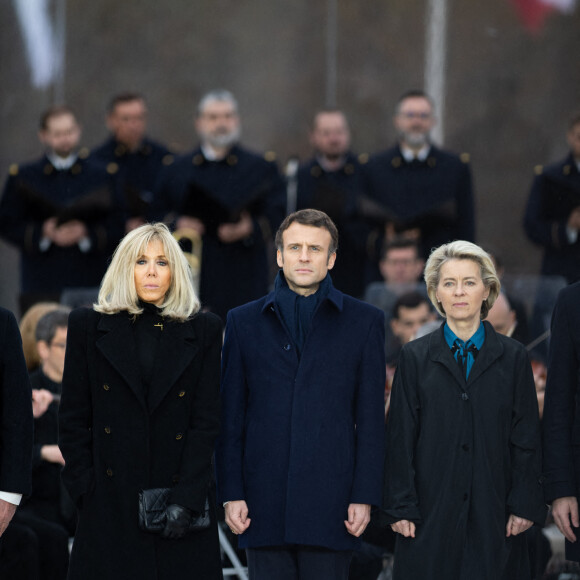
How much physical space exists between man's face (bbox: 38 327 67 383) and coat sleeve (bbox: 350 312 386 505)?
191 centimetres

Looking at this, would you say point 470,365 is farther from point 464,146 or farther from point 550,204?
point 464,146

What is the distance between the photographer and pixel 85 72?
10.5 m

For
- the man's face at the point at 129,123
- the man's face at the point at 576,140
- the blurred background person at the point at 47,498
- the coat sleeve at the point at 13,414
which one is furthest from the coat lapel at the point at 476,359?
the man's face at the point at 129,123

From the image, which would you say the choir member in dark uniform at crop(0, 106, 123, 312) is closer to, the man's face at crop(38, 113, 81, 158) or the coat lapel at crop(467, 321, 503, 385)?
the man's face at crop(38, 113, 81, 158)

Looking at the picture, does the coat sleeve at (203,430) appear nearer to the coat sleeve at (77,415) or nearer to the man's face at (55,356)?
the coat sleeve at (77,415)

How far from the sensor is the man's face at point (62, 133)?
25.7 feet

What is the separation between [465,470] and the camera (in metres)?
4.30

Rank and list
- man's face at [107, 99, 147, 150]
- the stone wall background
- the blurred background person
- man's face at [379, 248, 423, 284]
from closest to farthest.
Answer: the blurred background person < man's face at [379, 248, 423, 284] < man's face at [107, 99, 147, 150] < the stone wall background

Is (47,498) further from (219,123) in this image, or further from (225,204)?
(219,123)

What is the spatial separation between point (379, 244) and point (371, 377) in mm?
3271

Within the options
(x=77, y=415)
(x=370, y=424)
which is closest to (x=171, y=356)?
(x=77, y=415)

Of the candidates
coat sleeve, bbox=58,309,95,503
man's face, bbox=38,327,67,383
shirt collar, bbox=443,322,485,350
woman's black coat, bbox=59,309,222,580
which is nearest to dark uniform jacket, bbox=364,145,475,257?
man's face, bbox=38,327,67,383

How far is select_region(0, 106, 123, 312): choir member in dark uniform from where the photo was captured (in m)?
7.64

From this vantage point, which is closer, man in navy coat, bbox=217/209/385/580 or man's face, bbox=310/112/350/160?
man in navy coat, bbox=217/209/385/580
